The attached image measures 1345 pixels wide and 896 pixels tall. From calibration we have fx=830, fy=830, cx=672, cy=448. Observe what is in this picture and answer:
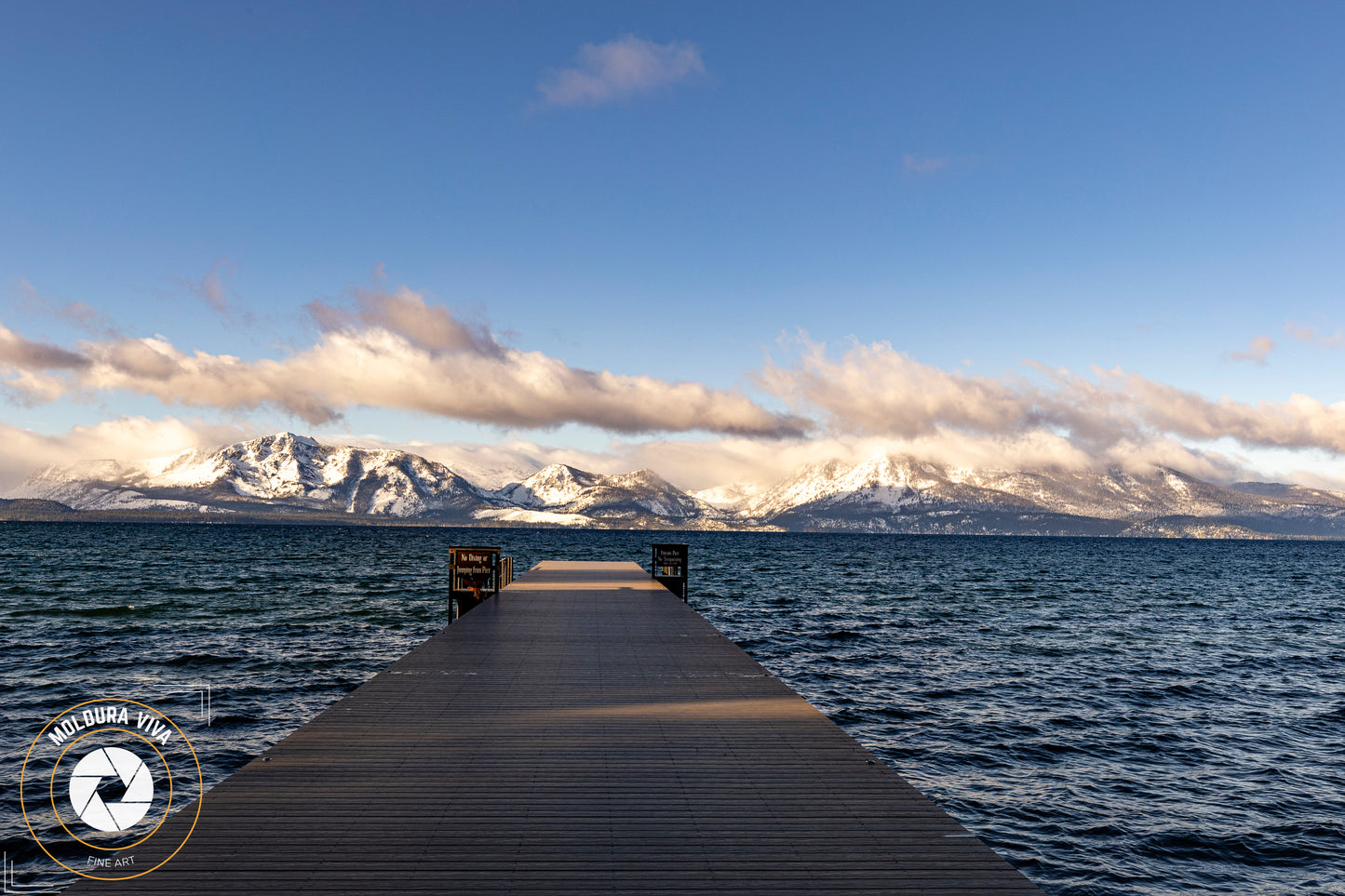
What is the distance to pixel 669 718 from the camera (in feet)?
41.5

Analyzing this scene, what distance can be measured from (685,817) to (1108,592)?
58.1 m

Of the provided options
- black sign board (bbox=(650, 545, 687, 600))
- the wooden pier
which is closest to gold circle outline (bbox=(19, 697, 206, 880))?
the wooden pier

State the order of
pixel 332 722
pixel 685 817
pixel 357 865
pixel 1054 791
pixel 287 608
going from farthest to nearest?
1. pixel 287 608
2. pixel 1054 791
3. pixel 332 722
4. pixel 685 817
5. pixel 357 865

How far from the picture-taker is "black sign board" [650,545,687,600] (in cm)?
3712

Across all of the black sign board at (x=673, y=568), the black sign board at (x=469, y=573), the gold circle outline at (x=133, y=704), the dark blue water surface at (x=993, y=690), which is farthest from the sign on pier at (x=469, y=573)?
the gold circle outline at (x=133, y=704)

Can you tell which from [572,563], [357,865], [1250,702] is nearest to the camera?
[357,865]

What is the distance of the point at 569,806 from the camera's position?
8672 millimetres

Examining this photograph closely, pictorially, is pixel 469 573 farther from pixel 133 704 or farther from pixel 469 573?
pixel 133 704

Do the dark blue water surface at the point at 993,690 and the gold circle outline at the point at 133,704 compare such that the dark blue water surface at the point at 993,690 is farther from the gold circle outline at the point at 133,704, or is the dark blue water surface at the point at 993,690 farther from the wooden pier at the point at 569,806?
the wooden pier at the point at 569,806

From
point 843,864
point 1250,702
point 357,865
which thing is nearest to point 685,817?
point 843,864

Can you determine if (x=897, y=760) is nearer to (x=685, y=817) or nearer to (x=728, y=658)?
(x=728, y=658)

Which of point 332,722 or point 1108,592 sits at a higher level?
point 332,722

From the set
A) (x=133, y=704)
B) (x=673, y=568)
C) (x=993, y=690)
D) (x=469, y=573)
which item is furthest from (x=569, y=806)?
(x=673, y=568)

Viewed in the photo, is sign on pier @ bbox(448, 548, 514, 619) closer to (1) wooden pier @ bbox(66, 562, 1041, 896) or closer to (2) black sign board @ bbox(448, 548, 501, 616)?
(2) black sign board @ bbox(448, 548, 501, 616)
